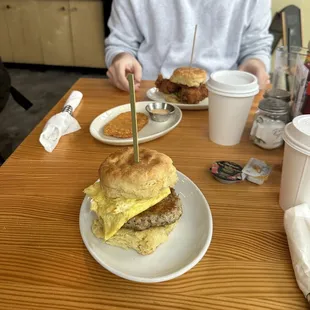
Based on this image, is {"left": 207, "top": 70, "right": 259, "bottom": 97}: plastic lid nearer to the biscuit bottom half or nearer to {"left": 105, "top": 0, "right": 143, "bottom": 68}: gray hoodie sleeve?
the biscuit bottom half

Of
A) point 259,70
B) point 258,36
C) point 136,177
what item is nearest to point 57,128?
point 136,177

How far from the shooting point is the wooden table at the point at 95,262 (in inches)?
24.3

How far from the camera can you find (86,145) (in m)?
1.12

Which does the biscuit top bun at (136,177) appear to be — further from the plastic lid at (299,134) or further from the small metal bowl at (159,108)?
the small metal bowl at (159,108)

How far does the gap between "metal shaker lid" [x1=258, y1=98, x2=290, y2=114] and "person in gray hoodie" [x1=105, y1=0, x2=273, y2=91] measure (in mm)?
681

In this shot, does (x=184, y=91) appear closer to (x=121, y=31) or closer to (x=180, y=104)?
(x=180, y=104)

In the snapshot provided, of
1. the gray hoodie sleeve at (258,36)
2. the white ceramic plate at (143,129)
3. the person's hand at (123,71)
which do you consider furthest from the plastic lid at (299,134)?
the gray hoodie sleeve at (258,36)

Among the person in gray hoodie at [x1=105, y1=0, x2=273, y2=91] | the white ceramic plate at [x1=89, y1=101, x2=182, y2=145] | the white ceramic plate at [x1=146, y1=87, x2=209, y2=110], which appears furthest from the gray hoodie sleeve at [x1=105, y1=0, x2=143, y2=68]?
the white ceramic plate at [x1=89, y1=101, x2=182, y2=145]

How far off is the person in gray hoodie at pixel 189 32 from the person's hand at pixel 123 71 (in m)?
0.08

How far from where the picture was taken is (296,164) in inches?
30.2

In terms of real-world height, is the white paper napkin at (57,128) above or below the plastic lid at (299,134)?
below

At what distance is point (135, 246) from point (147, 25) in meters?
1.40

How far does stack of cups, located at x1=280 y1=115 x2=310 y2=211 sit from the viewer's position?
28.8 inches

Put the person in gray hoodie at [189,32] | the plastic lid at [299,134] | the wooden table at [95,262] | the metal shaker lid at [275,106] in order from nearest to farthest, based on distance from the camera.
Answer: the wooden table at [95,262]
the plastic lid at [299,134]
the metal shaker lid at [275,106]
the person in gray hoodie at [189,32]
